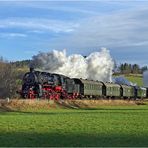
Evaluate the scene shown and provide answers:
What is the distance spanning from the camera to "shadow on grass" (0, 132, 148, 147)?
1532 centimetres

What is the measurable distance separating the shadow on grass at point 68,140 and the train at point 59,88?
35.9m

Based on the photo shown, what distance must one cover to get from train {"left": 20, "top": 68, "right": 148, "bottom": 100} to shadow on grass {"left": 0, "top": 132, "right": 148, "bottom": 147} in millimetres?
35947

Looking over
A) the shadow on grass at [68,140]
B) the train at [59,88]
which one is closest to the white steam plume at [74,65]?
the train at [59,88]

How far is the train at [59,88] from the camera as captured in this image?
179ft

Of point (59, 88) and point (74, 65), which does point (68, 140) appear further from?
point (74, 65)

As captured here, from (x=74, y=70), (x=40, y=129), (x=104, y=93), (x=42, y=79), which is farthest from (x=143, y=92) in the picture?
(x=40, y=129)

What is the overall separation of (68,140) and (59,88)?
4167 cm

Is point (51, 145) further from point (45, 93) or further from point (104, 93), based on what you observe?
point (104, 93)

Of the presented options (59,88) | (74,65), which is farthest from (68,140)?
(74,65)

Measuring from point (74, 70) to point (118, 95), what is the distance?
78.4ft

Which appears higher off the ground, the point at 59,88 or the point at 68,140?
the point at 59,88

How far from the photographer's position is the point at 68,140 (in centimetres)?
1638

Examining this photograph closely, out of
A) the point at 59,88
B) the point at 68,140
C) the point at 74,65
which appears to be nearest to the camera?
the point at 68,140

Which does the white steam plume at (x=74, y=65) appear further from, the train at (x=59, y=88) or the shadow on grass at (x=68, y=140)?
the shadow on grass at (x=68, y=140)
